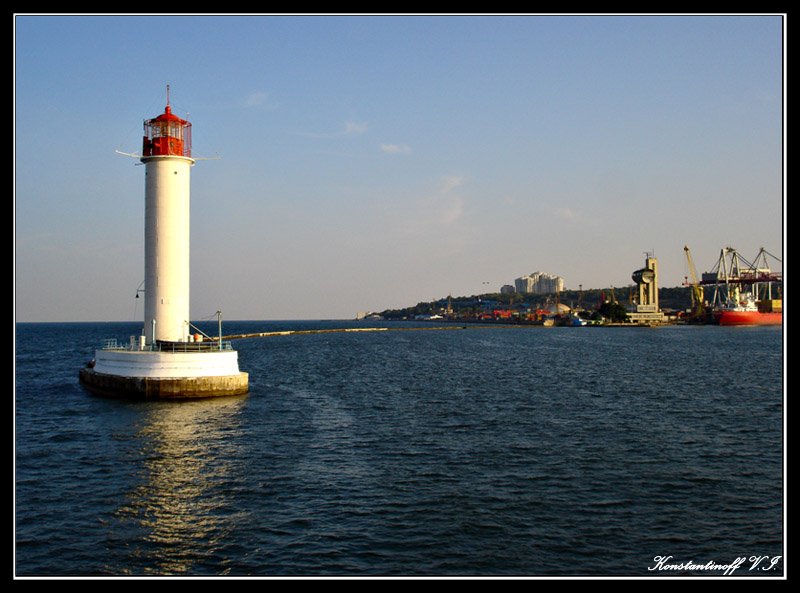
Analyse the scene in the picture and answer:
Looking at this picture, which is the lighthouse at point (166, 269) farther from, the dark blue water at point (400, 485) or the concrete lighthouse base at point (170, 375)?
the dark blue water at point (400, 485)

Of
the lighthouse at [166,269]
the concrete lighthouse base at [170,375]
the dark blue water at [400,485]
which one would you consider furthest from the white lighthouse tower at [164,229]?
the dark blue water at [400,485]

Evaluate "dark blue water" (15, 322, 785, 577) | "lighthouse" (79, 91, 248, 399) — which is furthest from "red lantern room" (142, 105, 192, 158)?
"dark blue water" (15, 322, 785, 577)

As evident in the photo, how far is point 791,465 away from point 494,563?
298 inches

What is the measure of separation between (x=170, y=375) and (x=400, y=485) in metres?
Result: 22.5

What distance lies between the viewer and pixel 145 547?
1659 cm

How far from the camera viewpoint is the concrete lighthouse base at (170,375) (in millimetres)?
38875

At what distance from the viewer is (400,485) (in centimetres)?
2197

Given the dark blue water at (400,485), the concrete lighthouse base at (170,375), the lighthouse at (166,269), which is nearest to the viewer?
the dark blue water at (400,485)

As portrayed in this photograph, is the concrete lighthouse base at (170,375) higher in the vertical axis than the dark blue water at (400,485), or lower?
higher

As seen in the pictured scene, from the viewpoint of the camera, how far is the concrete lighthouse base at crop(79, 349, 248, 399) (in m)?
38.9

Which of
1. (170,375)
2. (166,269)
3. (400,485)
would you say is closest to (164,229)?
(166,269)

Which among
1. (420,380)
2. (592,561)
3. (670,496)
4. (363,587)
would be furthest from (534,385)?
(363,587)

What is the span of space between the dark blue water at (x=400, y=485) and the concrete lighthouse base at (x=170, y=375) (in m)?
1.07

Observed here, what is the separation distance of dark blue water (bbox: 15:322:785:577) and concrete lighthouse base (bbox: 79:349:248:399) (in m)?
1.07
